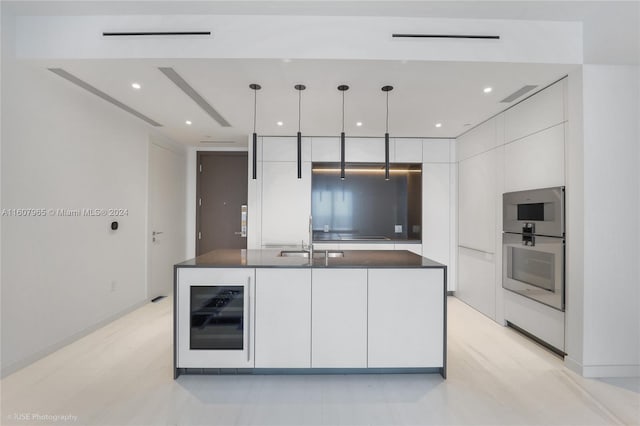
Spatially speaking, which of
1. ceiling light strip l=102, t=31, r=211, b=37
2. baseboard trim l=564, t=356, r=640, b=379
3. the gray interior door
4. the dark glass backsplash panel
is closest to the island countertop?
baseboard trim l=564, t=356, r=640, b=379

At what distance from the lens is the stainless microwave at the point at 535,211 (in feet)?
8.82

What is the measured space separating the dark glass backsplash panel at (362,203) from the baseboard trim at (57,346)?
2.98 metres

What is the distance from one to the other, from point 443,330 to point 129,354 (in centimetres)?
279

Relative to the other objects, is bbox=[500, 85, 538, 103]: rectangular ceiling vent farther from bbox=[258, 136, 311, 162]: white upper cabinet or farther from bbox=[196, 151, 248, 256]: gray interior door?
bbox=[196, 151, 248, 256]: gray interior door

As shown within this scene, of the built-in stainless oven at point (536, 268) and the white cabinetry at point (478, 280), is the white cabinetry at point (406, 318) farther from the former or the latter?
the white cabinetry at point (478, 280)

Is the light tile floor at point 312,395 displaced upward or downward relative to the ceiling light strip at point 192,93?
downward

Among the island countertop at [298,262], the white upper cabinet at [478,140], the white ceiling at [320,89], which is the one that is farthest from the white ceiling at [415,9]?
the island countertop at [298,262]

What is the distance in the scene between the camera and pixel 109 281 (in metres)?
3.55

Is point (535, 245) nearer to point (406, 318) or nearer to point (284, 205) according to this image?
point (406, 318)

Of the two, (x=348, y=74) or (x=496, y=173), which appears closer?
(x=348, y=74)

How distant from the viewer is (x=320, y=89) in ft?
9.64

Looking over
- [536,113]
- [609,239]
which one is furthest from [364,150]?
[609,239]

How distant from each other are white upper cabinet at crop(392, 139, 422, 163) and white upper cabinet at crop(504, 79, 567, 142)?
55.9 inches

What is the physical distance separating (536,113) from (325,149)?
2.68 m
